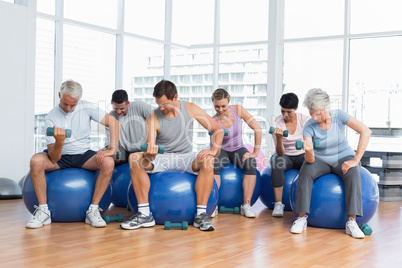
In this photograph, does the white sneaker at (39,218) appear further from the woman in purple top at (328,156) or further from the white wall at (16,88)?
the white wall at (16,88)

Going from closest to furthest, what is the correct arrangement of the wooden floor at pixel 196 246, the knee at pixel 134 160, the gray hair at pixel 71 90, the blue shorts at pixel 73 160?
the wooden floor at pixel 196 246 < the knee at pixel 134 160 < the gray hair at pixel 71 90 < the blue shorts at pixel 73 160

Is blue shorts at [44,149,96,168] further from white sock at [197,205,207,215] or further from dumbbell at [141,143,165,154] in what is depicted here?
white sock at [197,205,207,215]

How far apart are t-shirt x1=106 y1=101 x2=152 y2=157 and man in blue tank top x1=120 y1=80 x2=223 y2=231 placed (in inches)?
26.4

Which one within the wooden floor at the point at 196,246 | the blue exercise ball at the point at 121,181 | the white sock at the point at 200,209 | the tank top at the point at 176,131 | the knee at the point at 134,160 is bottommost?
the wooden floor at the point at 196,246

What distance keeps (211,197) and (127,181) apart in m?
0.89

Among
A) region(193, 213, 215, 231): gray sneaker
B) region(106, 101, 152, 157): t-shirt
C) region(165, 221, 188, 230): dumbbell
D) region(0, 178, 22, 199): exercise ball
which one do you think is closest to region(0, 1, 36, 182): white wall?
region(0, 178, 22, 199): exercise ball

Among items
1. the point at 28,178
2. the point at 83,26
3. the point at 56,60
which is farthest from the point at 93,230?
the point at 83,26

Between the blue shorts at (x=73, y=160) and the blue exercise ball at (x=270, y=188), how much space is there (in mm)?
1514

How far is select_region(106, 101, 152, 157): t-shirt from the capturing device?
3.99 meters

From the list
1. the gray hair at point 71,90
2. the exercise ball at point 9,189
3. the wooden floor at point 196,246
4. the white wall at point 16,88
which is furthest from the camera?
the white wall at point 16,88

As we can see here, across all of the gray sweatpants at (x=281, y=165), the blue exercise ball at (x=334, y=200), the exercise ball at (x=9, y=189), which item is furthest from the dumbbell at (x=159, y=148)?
the exercise ball at (x=9, y=189)

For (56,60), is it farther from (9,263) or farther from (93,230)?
(9,263)

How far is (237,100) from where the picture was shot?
7.39m

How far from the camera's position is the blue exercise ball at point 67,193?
10.7ft
